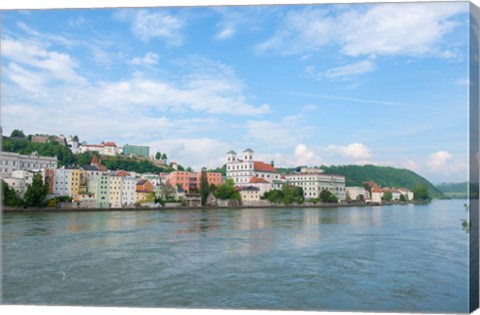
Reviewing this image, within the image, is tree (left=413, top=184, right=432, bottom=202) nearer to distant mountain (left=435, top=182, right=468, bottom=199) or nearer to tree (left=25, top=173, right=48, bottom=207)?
distant mountain (left=435, top=182, right=468, bottom=199)

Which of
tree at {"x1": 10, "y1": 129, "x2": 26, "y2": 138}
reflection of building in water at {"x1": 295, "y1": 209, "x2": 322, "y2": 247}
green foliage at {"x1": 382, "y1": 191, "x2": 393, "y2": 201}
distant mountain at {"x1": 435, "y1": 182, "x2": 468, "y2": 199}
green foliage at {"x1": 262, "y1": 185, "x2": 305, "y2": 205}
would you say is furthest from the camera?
green foliage at {"x1": 262, "y1": 185, "x2": 305, "y2": 205}

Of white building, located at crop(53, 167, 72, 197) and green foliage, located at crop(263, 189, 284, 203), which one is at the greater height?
white building, located at crop(53, 167, 72, 197)

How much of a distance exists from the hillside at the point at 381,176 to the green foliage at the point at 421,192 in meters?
0.06

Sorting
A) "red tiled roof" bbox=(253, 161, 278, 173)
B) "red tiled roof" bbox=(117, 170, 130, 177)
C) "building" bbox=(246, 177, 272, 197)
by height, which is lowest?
"building" bbox=(246, 177, 272, 197)

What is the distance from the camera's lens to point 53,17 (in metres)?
5.42

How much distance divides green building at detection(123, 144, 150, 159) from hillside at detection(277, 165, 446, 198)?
2267 mm

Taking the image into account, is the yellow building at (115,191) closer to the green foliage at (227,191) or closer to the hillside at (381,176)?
the green foliage at (227,191)

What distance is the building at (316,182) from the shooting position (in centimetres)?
891

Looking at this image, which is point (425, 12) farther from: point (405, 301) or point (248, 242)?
point (248, 242)

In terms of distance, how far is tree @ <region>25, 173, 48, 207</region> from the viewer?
314 inches

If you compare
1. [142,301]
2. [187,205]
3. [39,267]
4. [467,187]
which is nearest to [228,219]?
[187,205]

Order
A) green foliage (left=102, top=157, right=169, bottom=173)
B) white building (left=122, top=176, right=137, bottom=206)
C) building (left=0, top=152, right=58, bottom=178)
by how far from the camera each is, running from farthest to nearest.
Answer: white building (left=122, top=176, right=137, bottom=206), green foliage (left=102, top=157, right=169, bottom=173), building (left=0, top=152, right=58, bottom=178)

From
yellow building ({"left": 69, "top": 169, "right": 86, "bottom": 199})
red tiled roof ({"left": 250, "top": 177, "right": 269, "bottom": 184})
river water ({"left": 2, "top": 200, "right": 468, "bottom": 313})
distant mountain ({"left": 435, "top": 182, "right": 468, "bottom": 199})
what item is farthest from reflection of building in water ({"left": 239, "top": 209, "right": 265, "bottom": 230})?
distant mountain ({"left": 435, "top": 182, "right": 468, "bottom": 199})

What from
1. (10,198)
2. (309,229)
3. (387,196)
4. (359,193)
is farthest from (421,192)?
(10,198)
